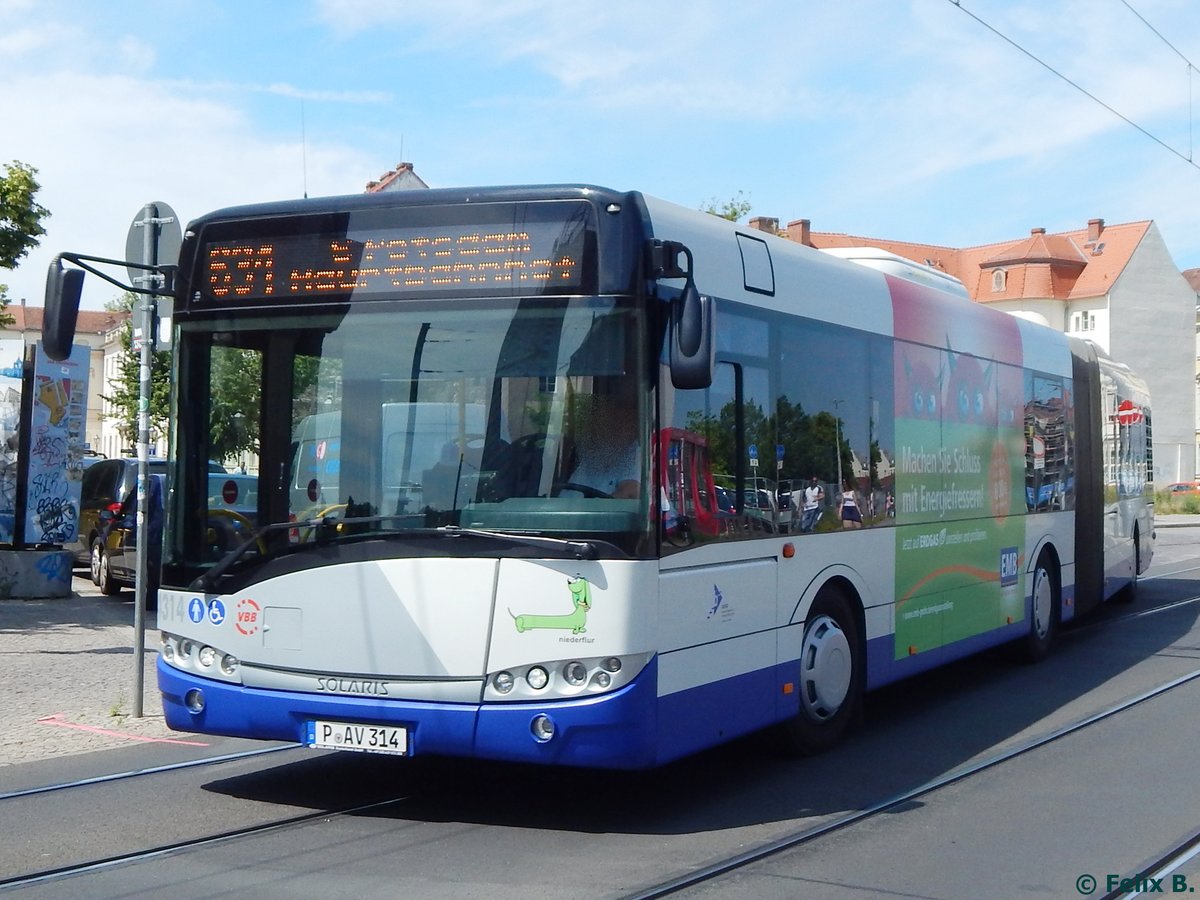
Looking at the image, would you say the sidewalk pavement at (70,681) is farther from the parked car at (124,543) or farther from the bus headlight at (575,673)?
the bus headlight at (575,673)

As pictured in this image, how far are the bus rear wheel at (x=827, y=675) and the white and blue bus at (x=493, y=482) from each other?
6 cm

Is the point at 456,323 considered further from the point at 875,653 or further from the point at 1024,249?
the point at 1024,249

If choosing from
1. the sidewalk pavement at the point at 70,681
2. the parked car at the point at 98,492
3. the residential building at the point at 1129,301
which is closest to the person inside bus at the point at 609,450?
the sidewalk pavement at the point at 70,681

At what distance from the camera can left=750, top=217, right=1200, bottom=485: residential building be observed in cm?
7856

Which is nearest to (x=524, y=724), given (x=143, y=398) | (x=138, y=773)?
(x=138, y=773)

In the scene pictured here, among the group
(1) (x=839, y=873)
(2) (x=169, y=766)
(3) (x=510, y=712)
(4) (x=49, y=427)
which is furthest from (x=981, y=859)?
(4) (x=49, y=427)

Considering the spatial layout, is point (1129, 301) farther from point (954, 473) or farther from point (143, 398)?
point (143, 398)

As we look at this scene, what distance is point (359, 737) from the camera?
22.6ft

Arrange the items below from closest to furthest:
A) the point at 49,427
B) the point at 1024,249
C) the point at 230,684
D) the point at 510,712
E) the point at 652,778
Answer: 1. the point at 510,712
2. the point at 230,684
3. the point at 652,778
4. the point at 49,427
5. the point at 1024,249

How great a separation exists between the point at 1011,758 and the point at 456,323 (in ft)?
14.2

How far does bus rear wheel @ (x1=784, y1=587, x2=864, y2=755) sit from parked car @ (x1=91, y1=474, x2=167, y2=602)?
9.75 meters

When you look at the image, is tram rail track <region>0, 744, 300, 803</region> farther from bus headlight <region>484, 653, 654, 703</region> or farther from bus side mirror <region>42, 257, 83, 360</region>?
bus side mirror <region>42, 257, 83, 360</region>

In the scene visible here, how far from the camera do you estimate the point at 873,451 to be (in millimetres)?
9461

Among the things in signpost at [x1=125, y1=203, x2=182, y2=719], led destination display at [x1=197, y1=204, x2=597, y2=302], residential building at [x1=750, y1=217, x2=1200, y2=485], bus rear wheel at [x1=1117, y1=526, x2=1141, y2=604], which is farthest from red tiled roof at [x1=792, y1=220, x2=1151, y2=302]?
led destination display at [x1=197, y1=204, x2=597, y2=302]
